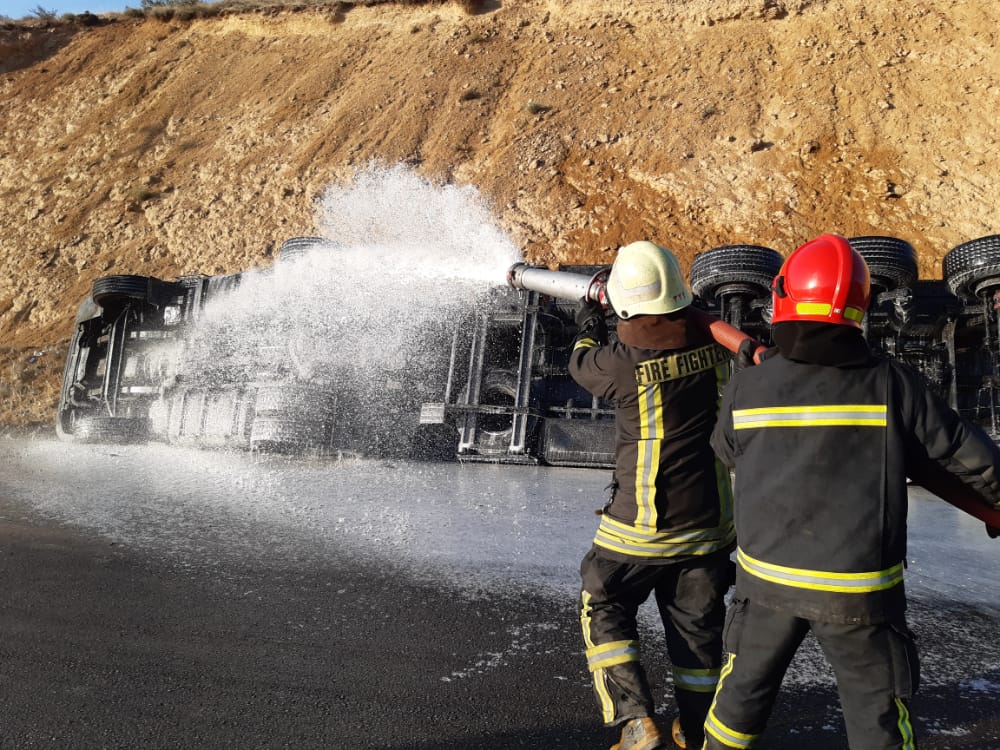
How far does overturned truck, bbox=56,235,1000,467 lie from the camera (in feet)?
24.2

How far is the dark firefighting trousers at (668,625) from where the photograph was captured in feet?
8.45

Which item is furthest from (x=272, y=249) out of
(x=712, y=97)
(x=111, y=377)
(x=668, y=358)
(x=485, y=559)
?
(x=668, y=358)

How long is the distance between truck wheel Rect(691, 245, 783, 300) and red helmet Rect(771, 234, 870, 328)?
19.1 ft

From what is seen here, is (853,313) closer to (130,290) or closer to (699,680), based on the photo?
(699,680)

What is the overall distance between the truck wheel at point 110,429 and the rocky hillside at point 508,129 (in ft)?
25.8

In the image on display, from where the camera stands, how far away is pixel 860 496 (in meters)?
1.93

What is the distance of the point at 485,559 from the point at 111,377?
27.4ft

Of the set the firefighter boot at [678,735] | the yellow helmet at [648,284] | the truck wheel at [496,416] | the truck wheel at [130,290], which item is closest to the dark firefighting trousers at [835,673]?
the firefighter boot at [678,735]

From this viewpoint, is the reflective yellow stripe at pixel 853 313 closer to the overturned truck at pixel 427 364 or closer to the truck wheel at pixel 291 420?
the overturned truck at pixel 427 364

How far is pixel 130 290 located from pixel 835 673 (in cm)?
1115

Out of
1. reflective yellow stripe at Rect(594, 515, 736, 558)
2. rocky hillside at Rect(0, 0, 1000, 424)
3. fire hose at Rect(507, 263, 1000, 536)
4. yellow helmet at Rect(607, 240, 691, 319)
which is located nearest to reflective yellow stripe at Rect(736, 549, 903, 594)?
fire hose at Rect(507, 263, 1000, 536)

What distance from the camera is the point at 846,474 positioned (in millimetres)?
1951

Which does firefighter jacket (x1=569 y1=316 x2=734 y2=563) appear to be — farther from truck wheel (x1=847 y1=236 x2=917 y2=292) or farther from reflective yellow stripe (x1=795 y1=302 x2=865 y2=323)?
truck wheel (x1=847 y1=236 x2=917 y2=292)

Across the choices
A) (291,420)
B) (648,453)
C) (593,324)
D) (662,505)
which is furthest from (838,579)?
(291,420)
